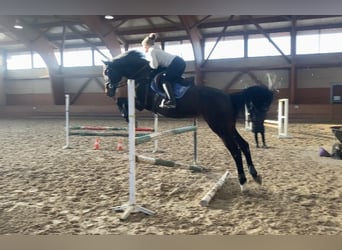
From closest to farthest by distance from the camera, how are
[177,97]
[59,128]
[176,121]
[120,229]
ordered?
[120,229], [177,97], [176,121], [59,128]

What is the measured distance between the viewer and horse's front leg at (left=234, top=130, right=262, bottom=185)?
1.65 metres

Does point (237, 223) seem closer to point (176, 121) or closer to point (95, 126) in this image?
point (176, 121)

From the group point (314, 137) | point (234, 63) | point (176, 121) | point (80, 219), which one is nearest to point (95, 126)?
point (176, 121)

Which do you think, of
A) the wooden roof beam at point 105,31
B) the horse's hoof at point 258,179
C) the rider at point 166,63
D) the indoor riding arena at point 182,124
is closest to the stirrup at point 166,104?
the rider at point 166,63

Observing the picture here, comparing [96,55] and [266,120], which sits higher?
[96,55]

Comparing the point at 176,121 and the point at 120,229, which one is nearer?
the point at 120,229

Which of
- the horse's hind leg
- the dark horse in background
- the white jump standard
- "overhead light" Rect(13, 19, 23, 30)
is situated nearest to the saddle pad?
the dark horse in background

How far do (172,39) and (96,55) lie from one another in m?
0.46

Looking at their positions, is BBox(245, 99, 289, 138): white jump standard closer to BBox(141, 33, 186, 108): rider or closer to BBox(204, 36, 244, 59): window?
BBox(204, 36, 244, 59): window

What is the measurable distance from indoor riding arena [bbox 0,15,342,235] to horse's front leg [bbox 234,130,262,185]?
0.09 feet

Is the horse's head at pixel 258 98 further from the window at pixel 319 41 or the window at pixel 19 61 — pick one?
the window at pixel 19 61

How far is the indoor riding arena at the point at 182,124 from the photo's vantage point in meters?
1.39

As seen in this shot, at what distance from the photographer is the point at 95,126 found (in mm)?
2023

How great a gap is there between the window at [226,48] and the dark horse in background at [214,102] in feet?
0.68
